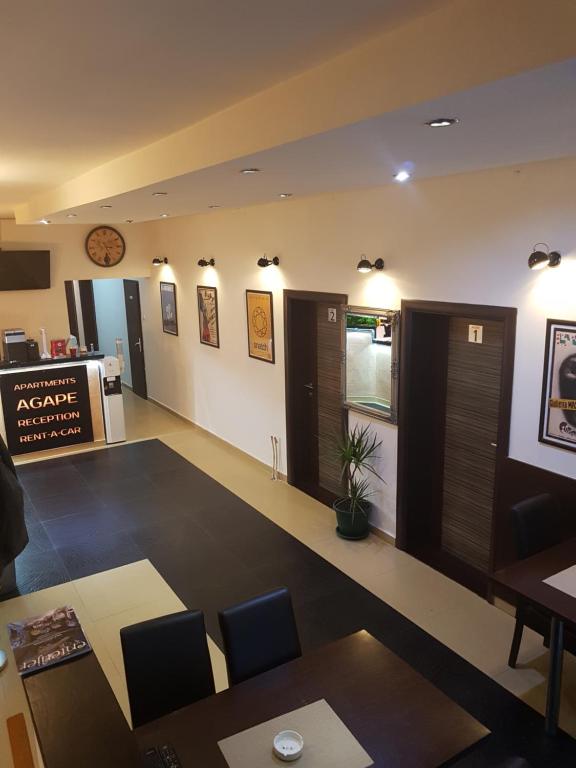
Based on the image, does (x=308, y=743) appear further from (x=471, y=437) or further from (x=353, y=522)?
(x=353, y=522)

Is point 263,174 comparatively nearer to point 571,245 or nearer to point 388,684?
point 571,245

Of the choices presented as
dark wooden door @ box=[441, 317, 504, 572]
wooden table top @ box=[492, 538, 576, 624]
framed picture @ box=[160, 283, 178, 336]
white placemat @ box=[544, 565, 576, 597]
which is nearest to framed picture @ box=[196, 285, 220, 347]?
framed picture @ box=[160, 283, 178, 336]

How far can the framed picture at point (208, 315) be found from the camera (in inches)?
292

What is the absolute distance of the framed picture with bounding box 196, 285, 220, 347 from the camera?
7.41 meters

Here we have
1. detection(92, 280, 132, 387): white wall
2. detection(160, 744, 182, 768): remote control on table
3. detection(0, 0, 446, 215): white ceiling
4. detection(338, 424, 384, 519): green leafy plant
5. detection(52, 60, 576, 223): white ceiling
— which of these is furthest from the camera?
detection(92, 280, 132, 387): white wall

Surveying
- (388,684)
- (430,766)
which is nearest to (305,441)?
(388,684)

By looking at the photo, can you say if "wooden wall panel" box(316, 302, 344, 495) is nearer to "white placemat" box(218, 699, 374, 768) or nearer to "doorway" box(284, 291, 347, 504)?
"doorway" box(284, 291, 347, 504)

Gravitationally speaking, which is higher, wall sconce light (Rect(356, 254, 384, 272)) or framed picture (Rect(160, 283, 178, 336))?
wall sconce light (Rect(356, 254, 384, 272))

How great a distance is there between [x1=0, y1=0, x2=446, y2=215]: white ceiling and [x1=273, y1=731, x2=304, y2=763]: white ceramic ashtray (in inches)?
91.6

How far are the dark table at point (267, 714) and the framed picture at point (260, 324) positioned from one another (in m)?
4.09

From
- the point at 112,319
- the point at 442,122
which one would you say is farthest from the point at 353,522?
the point at 112,319

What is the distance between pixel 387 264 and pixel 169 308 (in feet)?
15.7

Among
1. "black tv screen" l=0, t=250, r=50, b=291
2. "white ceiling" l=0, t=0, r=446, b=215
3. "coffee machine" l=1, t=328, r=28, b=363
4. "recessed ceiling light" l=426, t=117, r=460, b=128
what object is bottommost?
"coffee machine" l=1, t=328, r=28, b=363

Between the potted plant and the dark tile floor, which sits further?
the potted plant
